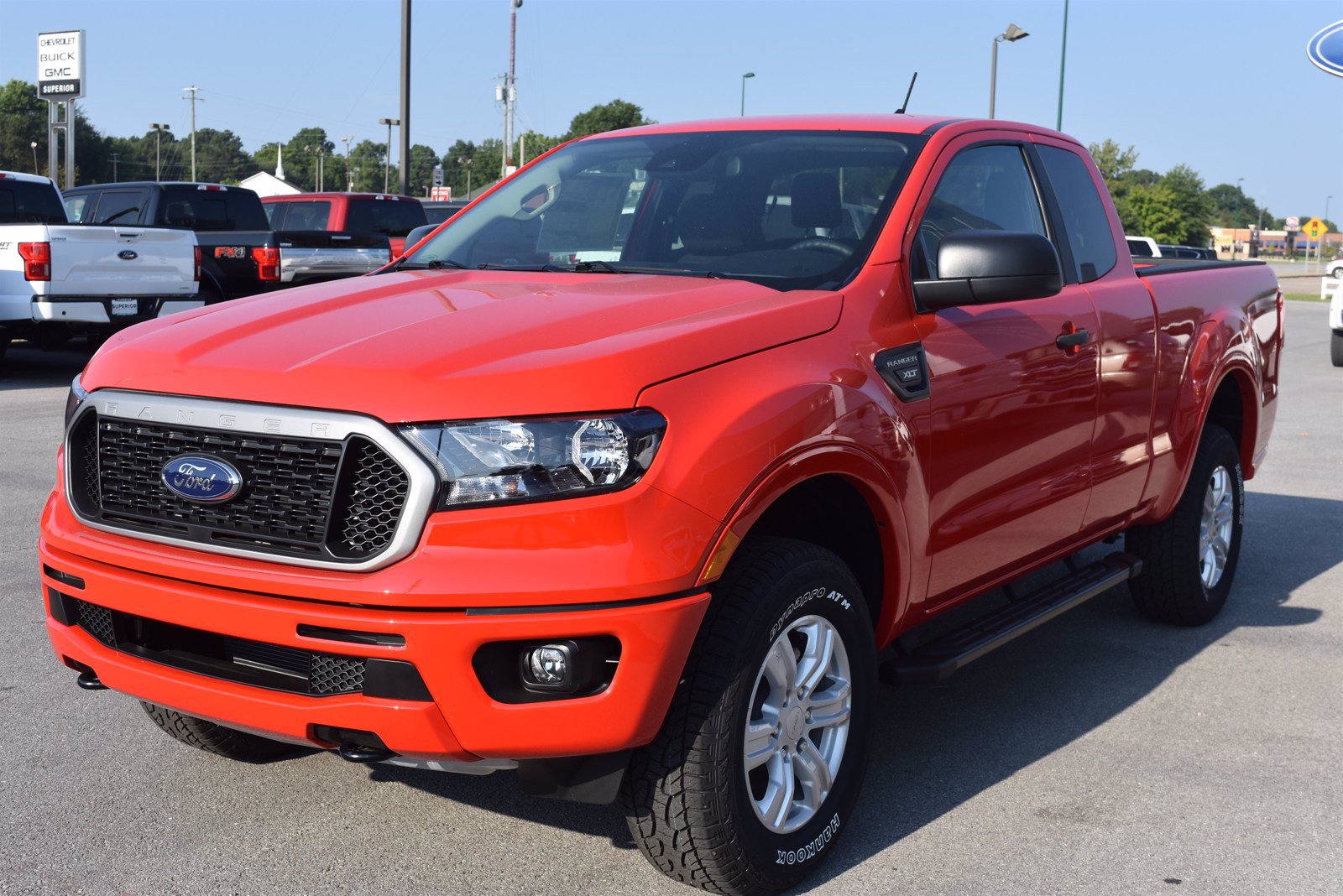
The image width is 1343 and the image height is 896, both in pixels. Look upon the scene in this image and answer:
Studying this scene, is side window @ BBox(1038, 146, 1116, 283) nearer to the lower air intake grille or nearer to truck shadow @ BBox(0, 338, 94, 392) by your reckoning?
the lower air intake grille

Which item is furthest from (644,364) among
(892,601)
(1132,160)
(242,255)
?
(1132,160)

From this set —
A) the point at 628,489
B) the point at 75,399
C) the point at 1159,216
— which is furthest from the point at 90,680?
the point at 1159,216

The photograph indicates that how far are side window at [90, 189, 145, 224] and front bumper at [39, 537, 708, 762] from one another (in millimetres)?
14540

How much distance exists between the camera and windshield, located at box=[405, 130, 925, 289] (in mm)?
3840

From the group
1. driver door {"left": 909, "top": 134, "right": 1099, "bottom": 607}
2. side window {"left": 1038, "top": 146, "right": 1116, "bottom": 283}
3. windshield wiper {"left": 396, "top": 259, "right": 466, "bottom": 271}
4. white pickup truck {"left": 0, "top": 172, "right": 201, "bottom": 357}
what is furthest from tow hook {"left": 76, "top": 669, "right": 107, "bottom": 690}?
white pickup truck {"left": 0, "top": 172, "right": 201, "bottom": 357}

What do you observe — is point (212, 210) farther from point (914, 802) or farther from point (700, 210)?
point (914, 802)

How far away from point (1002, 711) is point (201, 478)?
2.80 metres

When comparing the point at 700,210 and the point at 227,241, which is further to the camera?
the point at 227,241

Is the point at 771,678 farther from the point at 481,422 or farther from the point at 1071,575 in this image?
the point at 1071,575

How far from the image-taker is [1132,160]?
208 ft

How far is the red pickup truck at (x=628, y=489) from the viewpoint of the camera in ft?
9.02

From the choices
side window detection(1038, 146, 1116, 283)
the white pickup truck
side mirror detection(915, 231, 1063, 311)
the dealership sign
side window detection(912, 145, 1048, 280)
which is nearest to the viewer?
side mirror detection(915, 231, 1063, 311)

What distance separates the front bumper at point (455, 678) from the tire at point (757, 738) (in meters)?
0.13

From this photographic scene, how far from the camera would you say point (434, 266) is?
4.33 meters
